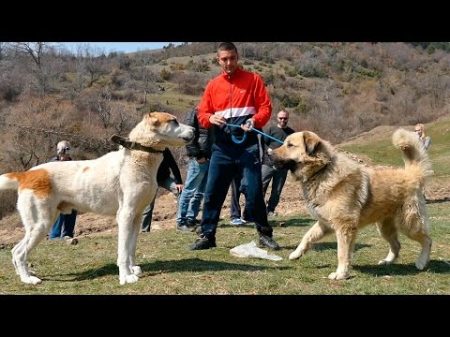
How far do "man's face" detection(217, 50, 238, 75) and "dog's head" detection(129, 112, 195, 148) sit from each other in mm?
1584

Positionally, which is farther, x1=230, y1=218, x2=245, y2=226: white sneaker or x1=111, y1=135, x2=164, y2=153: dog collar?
x1=230, y1=218, x2=245, y2=226: white sneaker

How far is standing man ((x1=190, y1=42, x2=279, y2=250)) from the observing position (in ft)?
25.6

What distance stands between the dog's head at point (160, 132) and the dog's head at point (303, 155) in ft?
4.46

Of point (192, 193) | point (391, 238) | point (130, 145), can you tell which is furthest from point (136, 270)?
point (192, 193)

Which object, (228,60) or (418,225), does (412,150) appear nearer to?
(418,225)

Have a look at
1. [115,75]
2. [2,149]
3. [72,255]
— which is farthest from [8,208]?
[115,75]

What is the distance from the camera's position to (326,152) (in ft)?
22.9

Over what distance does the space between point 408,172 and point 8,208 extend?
62.0 feet

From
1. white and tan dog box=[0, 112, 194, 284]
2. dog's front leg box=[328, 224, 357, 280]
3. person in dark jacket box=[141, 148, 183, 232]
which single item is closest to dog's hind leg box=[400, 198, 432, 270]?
dog's front leg box=[328, 224, 357, 280]

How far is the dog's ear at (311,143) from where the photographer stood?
6.94 m

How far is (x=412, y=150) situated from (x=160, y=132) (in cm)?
355

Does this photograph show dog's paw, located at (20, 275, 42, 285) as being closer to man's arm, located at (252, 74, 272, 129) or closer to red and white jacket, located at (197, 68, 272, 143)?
red and white jacket, located at (197, 68, 272, 143)

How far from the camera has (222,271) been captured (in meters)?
6.84

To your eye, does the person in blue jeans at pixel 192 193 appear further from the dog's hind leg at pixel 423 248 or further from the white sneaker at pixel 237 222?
the dog's hind leg at pixel 423 248
